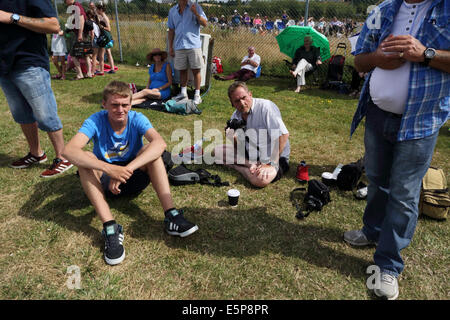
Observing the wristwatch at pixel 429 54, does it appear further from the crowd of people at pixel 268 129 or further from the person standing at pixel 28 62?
the person standing at pixel 28 62

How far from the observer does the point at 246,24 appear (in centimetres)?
973

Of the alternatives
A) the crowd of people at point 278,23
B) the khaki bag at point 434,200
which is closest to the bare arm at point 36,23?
the khaki bag at point 434,200

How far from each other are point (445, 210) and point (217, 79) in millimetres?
7079

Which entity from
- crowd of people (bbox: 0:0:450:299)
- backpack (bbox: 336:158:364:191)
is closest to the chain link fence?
backpack (bbox: 336:158:364:191)

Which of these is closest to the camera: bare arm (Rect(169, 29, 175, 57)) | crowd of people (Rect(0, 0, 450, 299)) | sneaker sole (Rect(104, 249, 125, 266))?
crowd of people (Rect(0, 0, 450, 299))

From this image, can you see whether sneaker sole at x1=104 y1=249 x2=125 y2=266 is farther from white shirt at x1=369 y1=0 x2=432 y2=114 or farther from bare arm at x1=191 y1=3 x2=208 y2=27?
bare arm at x1=191 y1=3 x2=208 y2=27

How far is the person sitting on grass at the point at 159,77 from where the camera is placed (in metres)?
6.32

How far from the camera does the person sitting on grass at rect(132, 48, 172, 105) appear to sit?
249 inches

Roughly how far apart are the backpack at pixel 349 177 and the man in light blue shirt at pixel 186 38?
378cm

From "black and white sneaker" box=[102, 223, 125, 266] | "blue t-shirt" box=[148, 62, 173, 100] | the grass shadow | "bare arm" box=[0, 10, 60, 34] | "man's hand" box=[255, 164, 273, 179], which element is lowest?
the grass shadow

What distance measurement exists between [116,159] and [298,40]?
A: 695 centimetres

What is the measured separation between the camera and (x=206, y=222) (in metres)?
2.79

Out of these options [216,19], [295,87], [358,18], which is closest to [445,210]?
[295,87]
